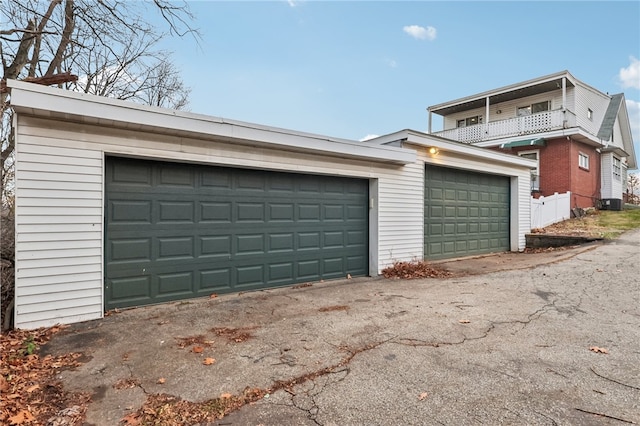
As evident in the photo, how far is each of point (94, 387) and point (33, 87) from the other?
3430 mm

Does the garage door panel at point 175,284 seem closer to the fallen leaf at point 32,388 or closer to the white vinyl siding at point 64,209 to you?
the white vinyl siding at point 64,209

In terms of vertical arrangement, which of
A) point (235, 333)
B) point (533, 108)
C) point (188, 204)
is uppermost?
point (533, 108)

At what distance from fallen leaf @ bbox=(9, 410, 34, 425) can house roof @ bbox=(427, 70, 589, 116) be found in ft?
63.8

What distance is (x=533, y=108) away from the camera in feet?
58.6

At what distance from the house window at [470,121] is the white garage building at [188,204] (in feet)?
42.8

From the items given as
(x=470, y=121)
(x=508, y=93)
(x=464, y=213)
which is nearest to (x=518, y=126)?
(x=508, y=93)

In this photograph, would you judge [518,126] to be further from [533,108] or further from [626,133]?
[626,133]

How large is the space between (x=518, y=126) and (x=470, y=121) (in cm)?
400

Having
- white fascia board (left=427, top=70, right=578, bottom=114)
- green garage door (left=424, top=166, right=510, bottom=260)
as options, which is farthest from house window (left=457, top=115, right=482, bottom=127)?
green garage door (left=424, top=166, right=510, bottom=260)

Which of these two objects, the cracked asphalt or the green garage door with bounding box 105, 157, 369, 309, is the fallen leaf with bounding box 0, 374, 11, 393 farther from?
the green garage door with bounding box 105, 157, 369, 309

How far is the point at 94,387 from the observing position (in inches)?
109

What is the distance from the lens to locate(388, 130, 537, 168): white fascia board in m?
7.88

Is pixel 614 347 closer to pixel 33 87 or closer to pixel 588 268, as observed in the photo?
pixel 588 268

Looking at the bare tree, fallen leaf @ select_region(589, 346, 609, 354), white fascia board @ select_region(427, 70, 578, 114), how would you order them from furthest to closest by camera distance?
white fascia board @ select_region(427, 70, 578, 114) → the bare tree → fallen leaf @ select_region(589, 346, 609, 354)
